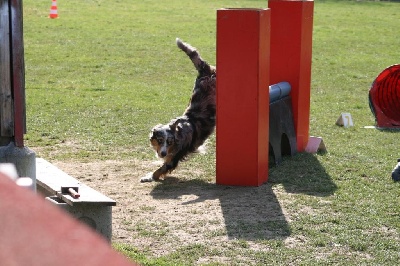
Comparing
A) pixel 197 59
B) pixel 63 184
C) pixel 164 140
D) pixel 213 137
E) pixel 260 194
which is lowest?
pixel 213 137

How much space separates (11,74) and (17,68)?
52mm

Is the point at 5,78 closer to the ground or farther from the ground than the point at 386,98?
farther from the ground

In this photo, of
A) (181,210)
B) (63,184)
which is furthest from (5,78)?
(181,210)

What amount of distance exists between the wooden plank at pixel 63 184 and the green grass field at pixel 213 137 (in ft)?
1.27

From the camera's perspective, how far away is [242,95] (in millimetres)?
6762

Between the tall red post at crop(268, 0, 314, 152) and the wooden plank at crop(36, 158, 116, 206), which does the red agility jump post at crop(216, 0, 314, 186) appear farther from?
the wooden plank at crop(36, 158, 116, 206)

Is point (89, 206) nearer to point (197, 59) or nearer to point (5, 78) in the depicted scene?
point (5, 78)

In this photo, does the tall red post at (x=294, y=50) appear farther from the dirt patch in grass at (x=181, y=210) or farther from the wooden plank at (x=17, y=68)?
the wooden plank at (x=17, y=68)

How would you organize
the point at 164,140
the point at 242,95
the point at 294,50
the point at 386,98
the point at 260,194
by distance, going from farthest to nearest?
the point at 386,98, the point at 294,50, the point at 164,140, the point at 242,95, the point at 260,194

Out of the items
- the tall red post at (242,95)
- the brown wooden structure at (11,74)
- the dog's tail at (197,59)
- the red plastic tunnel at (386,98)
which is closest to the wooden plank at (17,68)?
the brown wooden structure at (11,74)

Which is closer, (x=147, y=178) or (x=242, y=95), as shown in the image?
(x=242, y=95)

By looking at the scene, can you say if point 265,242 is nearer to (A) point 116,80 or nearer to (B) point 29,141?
(B) point 29,141

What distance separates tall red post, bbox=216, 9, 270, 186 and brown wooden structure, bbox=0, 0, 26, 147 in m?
2.16

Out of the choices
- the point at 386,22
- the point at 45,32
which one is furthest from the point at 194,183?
the point at 386,22
